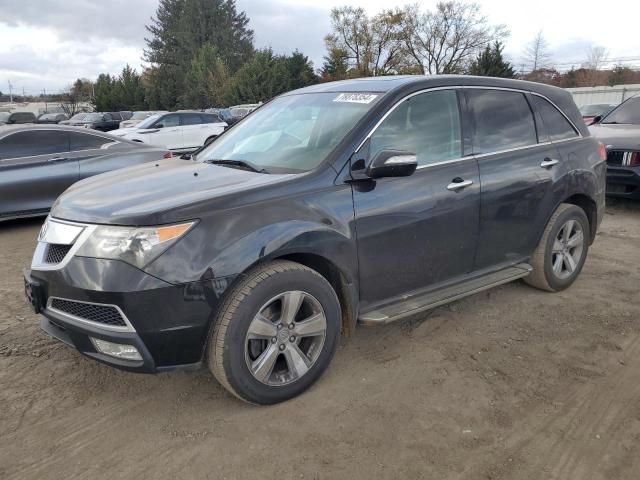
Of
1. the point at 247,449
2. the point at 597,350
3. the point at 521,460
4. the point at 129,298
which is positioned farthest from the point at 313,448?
the point at 597,350

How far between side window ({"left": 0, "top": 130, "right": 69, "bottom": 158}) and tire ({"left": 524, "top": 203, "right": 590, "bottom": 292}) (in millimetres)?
6244

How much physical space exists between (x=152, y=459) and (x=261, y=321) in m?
0.84

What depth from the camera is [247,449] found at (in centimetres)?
261

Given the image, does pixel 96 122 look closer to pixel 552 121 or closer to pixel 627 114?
pixel 627 114

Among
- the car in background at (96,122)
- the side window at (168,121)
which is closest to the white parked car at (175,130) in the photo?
the side window at (168,121)

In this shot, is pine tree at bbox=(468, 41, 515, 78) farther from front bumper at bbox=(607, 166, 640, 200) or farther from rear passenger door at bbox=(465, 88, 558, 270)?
rear passenger door at bbox=(465, 88, 558, 270)

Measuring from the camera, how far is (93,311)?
263 cm

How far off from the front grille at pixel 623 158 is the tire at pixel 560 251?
3.66 m

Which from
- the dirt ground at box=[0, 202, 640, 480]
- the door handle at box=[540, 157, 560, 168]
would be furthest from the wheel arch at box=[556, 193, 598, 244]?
the dirt ground at box=[0, 202, 640, 480]

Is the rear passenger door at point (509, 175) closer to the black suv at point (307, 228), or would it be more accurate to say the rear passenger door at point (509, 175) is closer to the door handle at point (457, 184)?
the black suv at point (307, 228)

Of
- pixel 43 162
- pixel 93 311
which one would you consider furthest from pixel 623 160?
pixel 43 162

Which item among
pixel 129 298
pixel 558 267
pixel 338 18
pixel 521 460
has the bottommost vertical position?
pixel 521 460

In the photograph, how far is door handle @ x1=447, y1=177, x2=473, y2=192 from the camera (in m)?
3.54

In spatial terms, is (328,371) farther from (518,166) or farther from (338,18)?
(338,18)
